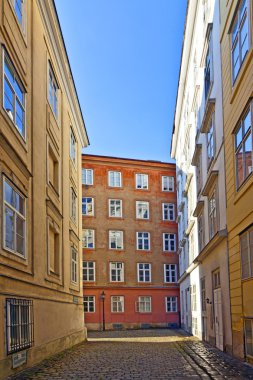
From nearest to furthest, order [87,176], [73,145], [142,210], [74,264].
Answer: [74,264]
[73,145]
[87,176]
[142,210]

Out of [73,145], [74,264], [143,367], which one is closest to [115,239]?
[73,145]

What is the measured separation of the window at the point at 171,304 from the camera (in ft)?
151

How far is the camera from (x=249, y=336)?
13.1 metres

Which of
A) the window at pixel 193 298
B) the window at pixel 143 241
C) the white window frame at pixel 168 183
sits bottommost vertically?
the window at pixel 193 298

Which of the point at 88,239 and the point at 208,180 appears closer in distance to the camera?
the point at 208,180

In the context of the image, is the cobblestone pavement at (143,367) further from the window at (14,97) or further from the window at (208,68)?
the window at (208,68)

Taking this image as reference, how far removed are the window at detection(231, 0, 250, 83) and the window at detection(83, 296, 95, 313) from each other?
1269 inches

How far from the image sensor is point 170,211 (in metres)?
48.5

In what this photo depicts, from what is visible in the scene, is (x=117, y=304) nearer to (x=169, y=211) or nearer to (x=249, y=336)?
(x=169, y=211)

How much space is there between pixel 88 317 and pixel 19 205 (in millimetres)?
31366

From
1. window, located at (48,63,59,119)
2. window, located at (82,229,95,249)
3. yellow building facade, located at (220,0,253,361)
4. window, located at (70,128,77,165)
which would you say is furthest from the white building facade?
window, located at (82,229,95,249)

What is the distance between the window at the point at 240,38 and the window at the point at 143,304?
33.2 metres

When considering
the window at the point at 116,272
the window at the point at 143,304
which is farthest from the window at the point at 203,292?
the window at the point at 143,304

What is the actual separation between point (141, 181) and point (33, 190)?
33.1 metres
